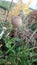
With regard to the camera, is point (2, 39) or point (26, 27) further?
point (26, 27)

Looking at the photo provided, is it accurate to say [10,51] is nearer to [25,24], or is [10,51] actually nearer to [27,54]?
[27,54]

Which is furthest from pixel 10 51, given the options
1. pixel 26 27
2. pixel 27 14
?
pixel 27 14

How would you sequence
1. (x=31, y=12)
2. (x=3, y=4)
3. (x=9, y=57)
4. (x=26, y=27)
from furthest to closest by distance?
(x=3, y=4) < (x=31, y=12) < (x=26, y=27) < (x=9, y=57)

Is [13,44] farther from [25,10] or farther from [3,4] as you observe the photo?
[3,4]

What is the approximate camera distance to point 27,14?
4.66ft

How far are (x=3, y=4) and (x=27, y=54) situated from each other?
0.89 metres

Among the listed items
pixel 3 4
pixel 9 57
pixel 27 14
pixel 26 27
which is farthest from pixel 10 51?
pixel 3 4

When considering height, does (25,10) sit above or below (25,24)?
above

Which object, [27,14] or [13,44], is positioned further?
[27,14]

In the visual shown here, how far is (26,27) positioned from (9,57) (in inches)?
14.4

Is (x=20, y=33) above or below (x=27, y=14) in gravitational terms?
below

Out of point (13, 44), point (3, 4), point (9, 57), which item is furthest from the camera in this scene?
point (3, 4)

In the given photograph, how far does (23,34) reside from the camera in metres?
1.21

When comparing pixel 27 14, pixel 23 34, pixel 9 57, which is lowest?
pixel 9 57
